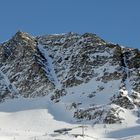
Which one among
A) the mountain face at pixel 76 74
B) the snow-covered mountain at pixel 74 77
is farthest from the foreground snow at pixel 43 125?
the mountain face at pixel 76 74

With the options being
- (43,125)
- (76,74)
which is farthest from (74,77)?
(43,125)

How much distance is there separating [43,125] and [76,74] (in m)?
25.8

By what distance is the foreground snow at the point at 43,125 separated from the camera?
98.9m

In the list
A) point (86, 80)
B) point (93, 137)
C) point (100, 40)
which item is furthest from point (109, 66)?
point (93, 137)

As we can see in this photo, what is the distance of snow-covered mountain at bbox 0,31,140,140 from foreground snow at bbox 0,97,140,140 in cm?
53

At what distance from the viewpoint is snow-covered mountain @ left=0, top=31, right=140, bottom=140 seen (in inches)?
4806

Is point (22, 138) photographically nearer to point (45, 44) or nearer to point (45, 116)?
point (45, 116)

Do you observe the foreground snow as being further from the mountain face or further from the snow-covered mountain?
the mountain face

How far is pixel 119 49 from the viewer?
144 meters

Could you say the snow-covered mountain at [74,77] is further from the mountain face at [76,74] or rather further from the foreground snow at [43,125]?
the foreground snow at [43,125]

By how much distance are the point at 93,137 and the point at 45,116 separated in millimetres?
24565

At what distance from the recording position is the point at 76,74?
140m

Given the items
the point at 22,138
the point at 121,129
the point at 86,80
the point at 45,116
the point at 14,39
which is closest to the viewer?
the point at 22,138

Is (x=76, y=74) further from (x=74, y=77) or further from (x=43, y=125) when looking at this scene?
(x=43, y=125)
